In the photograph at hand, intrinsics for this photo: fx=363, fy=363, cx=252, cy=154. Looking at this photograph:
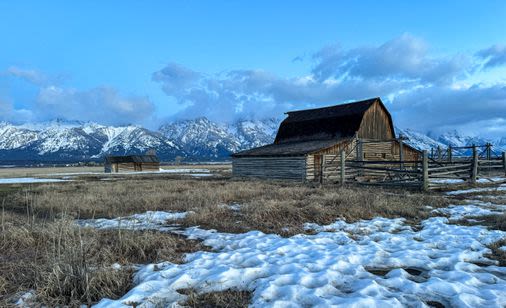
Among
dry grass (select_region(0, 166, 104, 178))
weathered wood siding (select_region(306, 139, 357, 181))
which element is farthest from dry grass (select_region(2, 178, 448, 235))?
dry grass (select_region(0, 166, 104, 178))

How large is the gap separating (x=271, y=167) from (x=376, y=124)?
11.0 meters

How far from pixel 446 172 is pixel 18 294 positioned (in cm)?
1980

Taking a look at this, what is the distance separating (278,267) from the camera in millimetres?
5590

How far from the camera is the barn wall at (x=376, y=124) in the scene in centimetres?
3231

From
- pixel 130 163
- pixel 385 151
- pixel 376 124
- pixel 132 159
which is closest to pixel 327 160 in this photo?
pixel 376 124

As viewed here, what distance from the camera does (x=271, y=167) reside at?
31.4 metres

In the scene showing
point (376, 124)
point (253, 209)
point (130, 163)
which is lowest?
point (253, 209)

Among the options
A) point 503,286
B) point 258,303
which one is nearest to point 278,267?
point 258,303

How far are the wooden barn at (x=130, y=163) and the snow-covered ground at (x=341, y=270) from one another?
58565 millimetres

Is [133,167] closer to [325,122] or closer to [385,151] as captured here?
[325,122]

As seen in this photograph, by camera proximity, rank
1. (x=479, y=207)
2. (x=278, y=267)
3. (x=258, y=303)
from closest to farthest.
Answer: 1. (x=258, y=303)
2. (x=278, y=267)
3. (x=479, y=207)

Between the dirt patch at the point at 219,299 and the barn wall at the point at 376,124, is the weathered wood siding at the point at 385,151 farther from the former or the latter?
the dirt patch at the point at 219,299

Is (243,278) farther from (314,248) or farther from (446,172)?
(446,172)

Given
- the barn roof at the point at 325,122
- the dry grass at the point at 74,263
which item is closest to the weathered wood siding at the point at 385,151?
the barn roof at the point at 325,122
